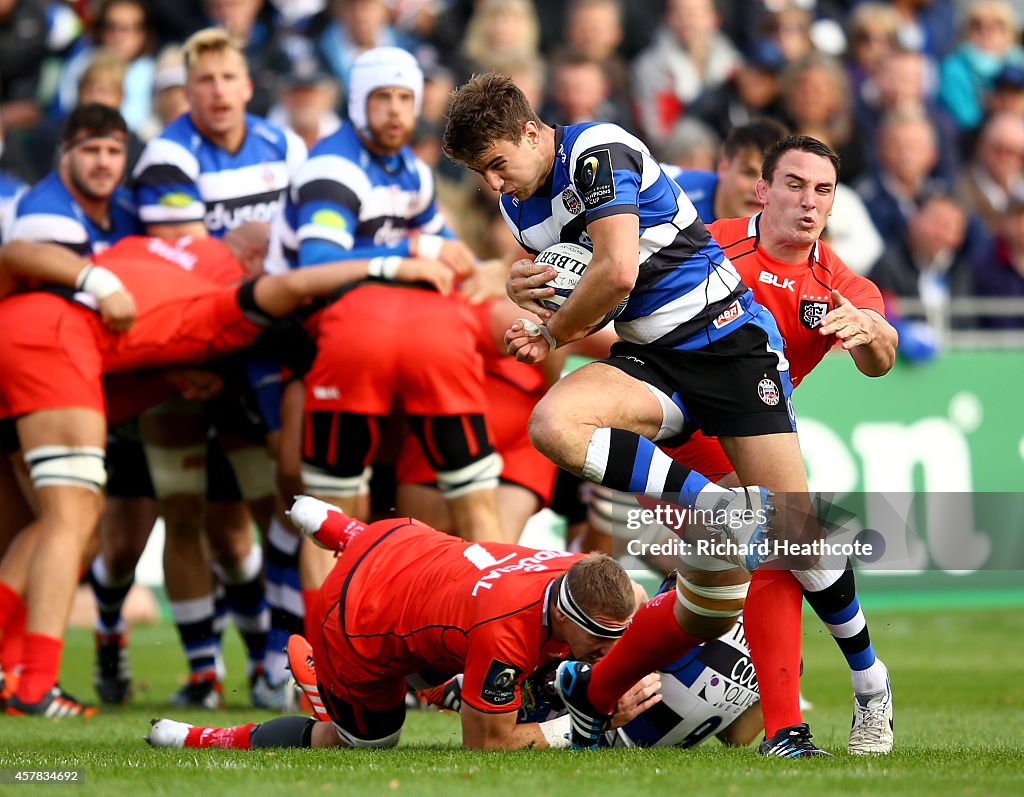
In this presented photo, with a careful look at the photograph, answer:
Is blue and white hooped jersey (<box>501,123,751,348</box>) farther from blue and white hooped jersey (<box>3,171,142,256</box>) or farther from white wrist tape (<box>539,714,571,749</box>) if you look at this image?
blue and white hooped jersey (<box>3,171,142,256</box>)

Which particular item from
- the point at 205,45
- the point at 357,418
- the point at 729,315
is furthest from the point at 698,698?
the point at 205,45

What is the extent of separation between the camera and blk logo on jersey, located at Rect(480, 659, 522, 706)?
5719mm

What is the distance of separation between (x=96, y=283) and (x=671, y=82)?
26.3 feet

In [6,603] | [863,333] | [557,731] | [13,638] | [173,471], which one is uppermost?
[863,333]

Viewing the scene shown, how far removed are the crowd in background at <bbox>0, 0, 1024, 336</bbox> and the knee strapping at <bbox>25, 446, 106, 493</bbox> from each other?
4.53 meters

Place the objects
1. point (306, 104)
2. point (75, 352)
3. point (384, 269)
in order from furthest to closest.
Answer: point (306, 104), point (384, 269), point (75, 352)

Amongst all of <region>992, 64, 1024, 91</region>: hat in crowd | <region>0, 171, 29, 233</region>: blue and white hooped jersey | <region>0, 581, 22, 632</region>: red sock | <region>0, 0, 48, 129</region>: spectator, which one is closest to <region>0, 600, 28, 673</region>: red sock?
<region>0, 581, 22, 632</region>: red sock

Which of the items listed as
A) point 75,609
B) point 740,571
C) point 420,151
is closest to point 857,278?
point 740,571

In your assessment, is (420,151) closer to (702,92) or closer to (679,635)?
(702,92)

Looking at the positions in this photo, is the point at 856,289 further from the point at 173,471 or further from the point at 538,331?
the point at 173,471

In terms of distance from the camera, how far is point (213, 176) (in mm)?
9742

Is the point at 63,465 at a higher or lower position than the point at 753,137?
lower

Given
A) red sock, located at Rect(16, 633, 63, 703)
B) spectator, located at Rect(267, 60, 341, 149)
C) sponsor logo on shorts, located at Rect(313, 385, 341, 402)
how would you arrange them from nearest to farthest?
red sock, located at Rect(16, 633, 63, 703), sponsor logo on shorts, located at Rect(313, 385, 341, 402), spectator, located at Rect(267, 60, 341, 149)

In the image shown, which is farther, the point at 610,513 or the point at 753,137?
the point at 610,513
